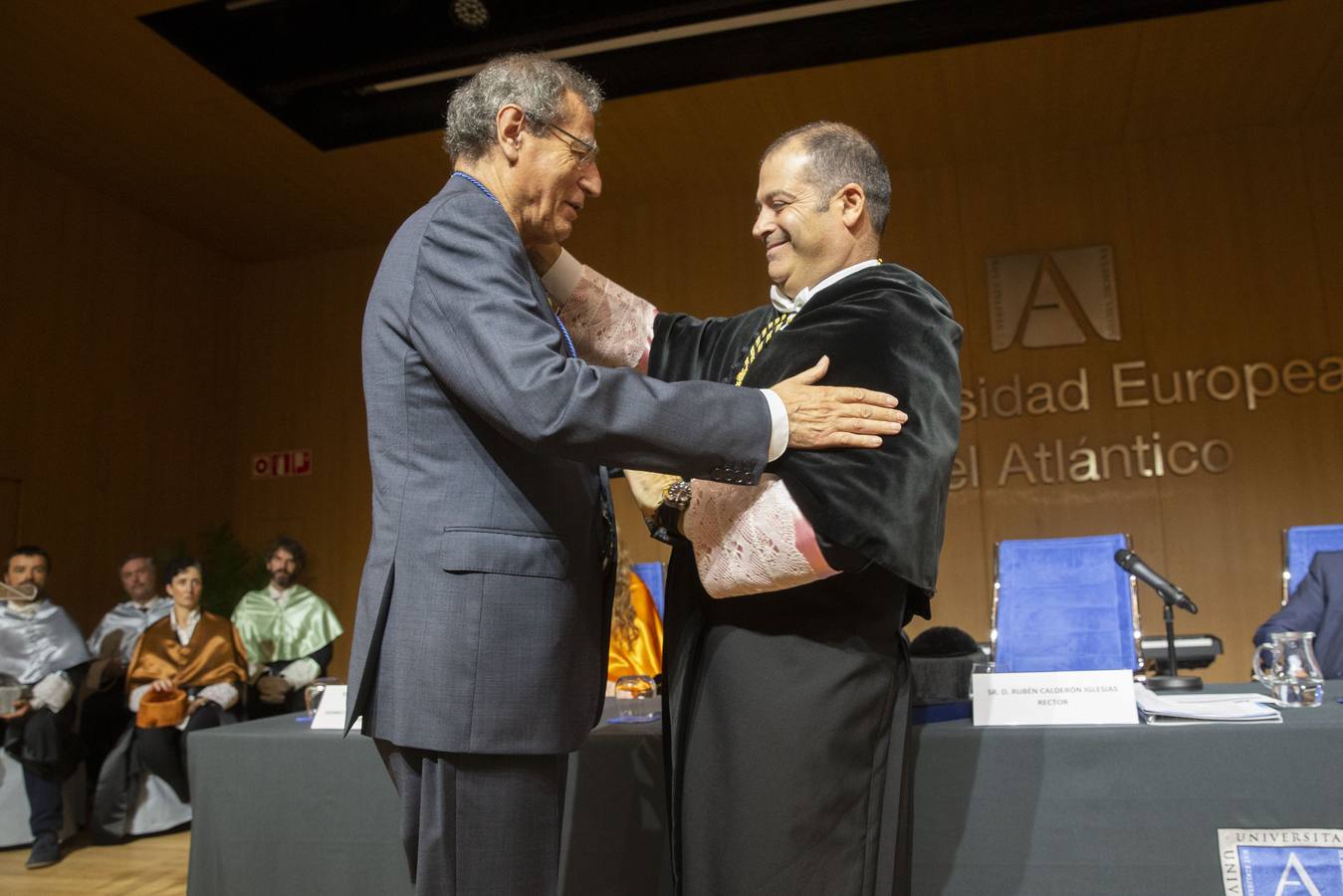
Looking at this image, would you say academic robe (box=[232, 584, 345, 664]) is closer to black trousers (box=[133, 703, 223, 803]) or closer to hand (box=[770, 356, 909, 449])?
black trousers (box=[133, 703, 223, 803])

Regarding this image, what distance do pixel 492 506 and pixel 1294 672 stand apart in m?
1.49

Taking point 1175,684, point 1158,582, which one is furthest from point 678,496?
point 1158,582

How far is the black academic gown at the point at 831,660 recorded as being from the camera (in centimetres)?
112

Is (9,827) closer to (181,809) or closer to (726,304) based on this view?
(181,809)

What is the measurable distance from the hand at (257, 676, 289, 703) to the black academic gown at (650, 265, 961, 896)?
4326mm

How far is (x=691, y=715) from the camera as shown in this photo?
1237 millimetres

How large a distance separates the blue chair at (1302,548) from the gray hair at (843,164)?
3.20 meters

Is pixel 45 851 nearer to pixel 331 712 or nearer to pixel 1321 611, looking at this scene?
pixel 331 712

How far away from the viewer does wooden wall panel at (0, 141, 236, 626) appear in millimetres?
6195

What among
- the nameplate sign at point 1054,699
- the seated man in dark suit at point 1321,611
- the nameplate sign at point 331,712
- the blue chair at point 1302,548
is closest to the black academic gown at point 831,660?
the nameplate sign at point 1054,699

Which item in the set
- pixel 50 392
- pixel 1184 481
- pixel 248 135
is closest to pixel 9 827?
pixel 50 392

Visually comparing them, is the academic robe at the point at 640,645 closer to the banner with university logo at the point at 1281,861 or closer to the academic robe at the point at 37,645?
the academic robe at the point at 37,645

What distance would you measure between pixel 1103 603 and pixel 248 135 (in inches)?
207

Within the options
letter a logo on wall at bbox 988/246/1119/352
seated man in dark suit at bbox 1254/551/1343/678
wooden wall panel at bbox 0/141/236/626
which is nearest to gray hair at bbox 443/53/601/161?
seated man in dark suit at bbox 1254/551/1343/678
